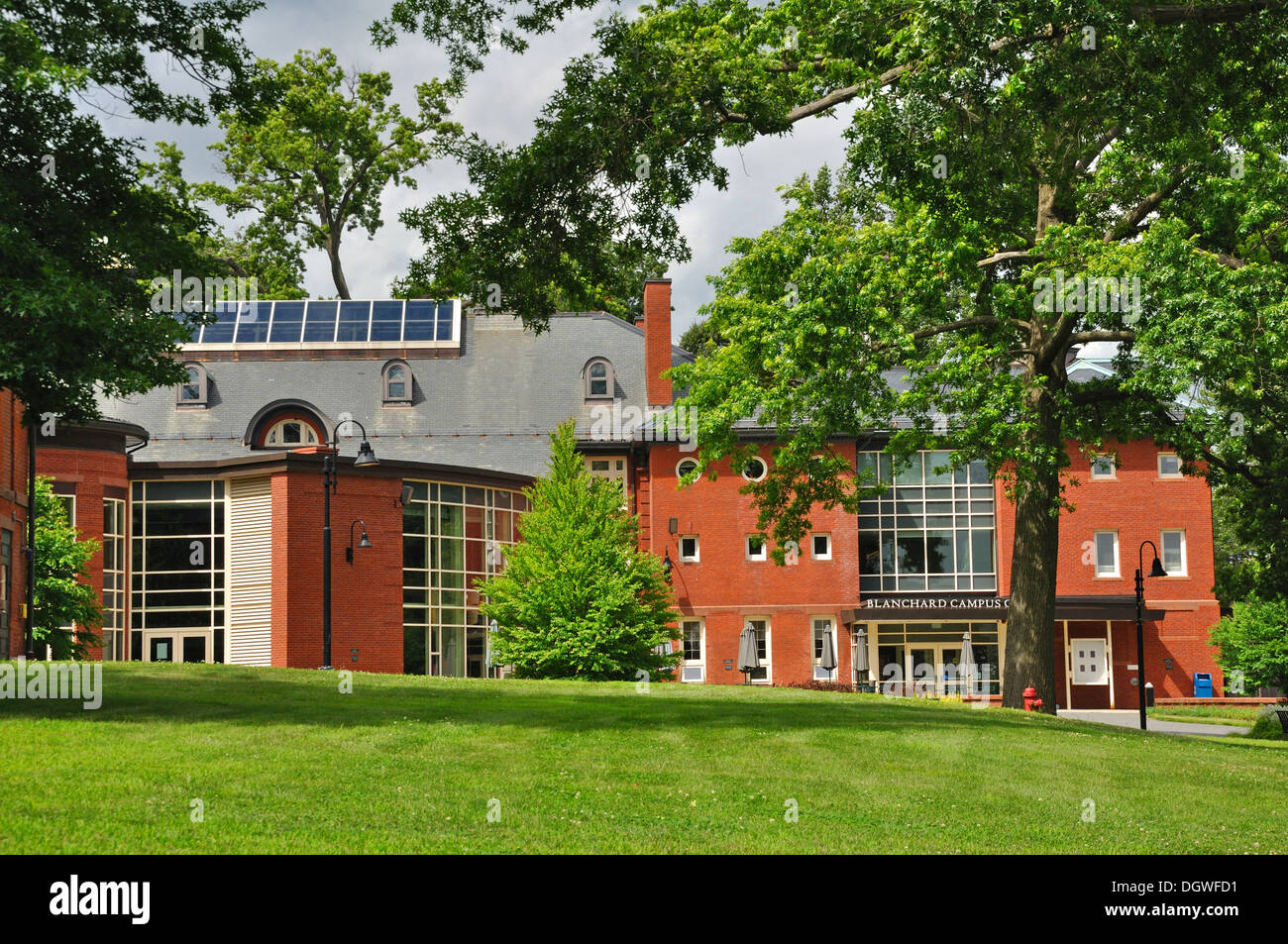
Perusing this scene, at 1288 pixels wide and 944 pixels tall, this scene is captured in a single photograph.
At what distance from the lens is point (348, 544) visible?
41.8 meters

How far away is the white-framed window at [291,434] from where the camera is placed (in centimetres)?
4716

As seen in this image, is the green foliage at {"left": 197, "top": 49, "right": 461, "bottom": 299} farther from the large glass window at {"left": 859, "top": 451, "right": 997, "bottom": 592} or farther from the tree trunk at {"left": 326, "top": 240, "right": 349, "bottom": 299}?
the large glass window at {"left": 859, "top": 451, "right": 997, "bottom": 592}

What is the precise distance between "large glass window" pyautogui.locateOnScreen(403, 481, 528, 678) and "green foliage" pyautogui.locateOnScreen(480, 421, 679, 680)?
16.4 ft

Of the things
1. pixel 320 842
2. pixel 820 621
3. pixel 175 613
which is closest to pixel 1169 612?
pixel 820 621

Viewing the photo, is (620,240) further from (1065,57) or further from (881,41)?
(1065,57)

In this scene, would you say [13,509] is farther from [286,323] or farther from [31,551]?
[286,323]

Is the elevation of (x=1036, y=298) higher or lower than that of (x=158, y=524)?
higher

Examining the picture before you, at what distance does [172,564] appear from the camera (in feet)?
140

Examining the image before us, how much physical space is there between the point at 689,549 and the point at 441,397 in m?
10.6

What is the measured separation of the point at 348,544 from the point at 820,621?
17181 millimetres

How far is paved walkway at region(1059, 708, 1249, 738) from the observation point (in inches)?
1355

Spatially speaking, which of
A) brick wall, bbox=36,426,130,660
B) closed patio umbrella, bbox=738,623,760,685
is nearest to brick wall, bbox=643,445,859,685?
closed patio umbrella, bbox=738,623,760,685

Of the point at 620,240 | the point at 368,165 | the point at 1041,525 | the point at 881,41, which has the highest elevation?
the point at 368,165

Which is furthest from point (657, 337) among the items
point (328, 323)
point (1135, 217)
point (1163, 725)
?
point (1135, 217)
